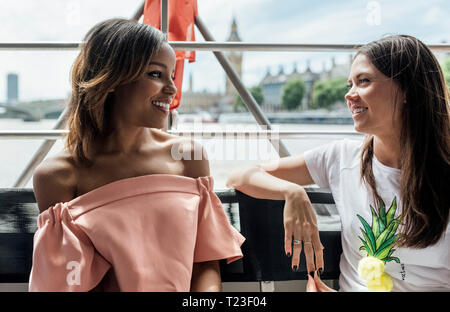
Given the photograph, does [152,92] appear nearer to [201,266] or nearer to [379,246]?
[201,266]

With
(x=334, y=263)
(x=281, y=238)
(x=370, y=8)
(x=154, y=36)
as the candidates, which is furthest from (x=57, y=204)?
(x=370, y=8)

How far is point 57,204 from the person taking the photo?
2.66 ft

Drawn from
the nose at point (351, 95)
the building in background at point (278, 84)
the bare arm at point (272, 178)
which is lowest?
the bare arm at point (272, 178)

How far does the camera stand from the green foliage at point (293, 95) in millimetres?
29203

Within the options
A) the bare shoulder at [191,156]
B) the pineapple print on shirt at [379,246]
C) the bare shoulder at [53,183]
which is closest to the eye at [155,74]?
the bare shoulder at [191,156]

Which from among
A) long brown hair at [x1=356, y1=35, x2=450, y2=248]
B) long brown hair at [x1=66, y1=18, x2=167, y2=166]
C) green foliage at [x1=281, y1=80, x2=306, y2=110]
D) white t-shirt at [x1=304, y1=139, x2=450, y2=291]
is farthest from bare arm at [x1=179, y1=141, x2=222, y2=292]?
green foliage at [x1=281, y1=80, x2=306, y2=110]

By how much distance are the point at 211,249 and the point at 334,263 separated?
40 cm

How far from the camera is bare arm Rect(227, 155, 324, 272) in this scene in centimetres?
90

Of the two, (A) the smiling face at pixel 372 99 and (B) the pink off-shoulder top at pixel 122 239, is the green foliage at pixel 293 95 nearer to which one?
(A) the smiling face at pixel 372 99

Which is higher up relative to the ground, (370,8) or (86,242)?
(370,8)

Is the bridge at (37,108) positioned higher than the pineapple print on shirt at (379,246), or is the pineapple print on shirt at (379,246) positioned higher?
the bridge at (37,108)

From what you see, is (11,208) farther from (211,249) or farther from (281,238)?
(281,238)

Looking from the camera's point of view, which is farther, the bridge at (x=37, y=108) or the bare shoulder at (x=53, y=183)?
the bridge at (x=37, y=108)

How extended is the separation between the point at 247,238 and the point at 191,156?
1.07 feet
